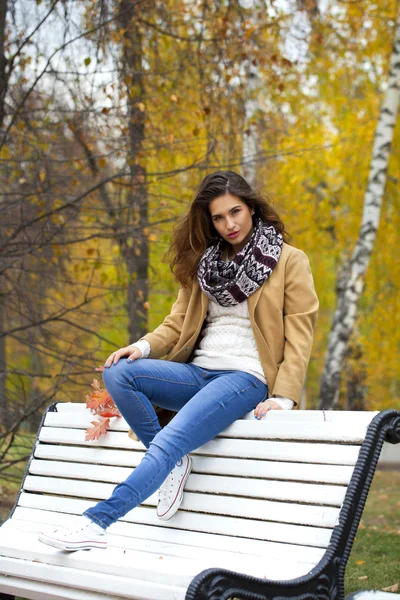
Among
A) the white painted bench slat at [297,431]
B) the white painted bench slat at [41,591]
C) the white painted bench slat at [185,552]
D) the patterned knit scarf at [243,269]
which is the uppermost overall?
the patterned knit scarf at [243,269]

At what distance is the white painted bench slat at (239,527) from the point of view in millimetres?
3084

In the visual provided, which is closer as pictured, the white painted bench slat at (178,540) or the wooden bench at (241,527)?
the wooden bench at (241,527)

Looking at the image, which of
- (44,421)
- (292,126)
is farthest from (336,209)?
(44,421)

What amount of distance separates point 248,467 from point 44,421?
1.40 m

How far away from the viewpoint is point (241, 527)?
3.35 m

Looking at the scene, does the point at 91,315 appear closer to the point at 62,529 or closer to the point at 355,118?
the point at 62,529

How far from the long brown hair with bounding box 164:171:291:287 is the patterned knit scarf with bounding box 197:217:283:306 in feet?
0.32

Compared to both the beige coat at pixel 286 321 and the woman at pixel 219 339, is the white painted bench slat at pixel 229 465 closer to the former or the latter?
the woman at pixel 219 339

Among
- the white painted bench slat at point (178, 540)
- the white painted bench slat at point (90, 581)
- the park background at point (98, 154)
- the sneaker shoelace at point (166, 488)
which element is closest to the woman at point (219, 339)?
the sneaker shoelace at point (166, 488)

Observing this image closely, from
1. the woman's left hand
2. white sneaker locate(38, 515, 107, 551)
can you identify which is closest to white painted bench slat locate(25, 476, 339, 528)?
the woman's left hand

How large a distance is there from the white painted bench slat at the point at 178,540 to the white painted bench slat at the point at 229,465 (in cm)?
26

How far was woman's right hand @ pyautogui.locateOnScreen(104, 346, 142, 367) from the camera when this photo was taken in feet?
12.2

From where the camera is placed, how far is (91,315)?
279 inches

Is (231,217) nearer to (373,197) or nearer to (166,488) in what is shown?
(166,488)
